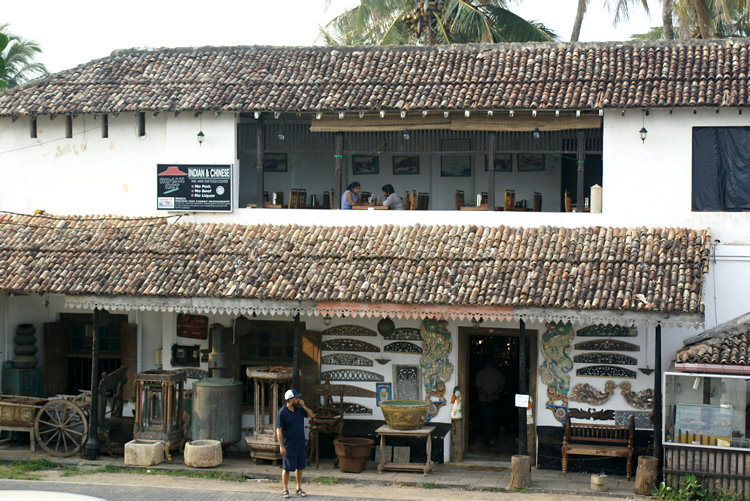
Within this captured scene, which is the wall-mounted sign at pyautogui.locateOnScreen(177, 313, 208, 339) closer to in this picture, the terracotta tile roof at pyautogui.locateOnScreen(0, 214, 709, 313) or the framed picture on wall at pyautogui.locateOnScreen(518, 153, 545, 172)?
the terracotta tile roof at pyautogui.locateOnScreen(0, 214, 709, 313)

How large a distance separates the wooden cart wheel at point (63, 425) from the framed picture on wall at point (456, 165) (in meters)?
8.01

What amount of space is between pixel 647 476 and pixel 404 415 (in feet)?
12.1

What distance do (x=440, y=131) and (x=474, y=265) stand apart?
2975mm

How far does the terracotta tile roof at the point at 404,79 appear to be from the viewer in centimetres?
1603

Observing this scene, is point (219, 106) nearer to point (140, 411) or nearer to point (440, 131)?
point (440, 131)

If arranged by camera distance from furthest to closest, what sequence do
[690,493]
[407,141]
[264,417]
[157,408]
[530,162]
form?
[530,162] → [407,141] → [264,417] → [157,408] → [690,493]

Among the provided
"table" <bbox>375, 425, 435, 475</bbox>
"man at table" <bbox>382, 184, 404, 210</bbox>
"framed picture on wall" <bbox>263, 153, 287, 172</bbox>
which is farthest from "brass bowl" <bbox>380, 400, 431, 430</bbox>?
"framed picture on wall" <bbox>263, 153, 287, 172</bbox>

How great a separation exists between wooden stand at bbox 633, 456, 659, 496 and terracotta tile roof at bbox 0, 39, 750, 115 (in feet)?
18.3

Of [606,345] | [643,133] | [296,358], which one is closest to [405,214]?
[296,358]

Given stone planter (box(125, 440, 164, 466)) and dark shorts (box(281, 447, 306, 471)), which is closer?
dark shorts (box(281, 447, 306, 471))

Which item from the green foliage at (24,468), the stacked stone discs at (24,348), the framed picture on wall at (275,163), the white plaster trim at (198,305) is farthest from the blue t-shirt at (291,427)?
the framed picture on wall at (275,163)

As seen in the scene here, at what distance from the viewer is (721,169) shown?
15625 mm

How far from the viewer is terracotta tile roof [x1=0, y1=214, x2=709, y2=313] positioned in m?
14.3

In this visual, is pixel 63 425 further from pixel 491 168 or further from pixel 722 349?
pixel 722 349
